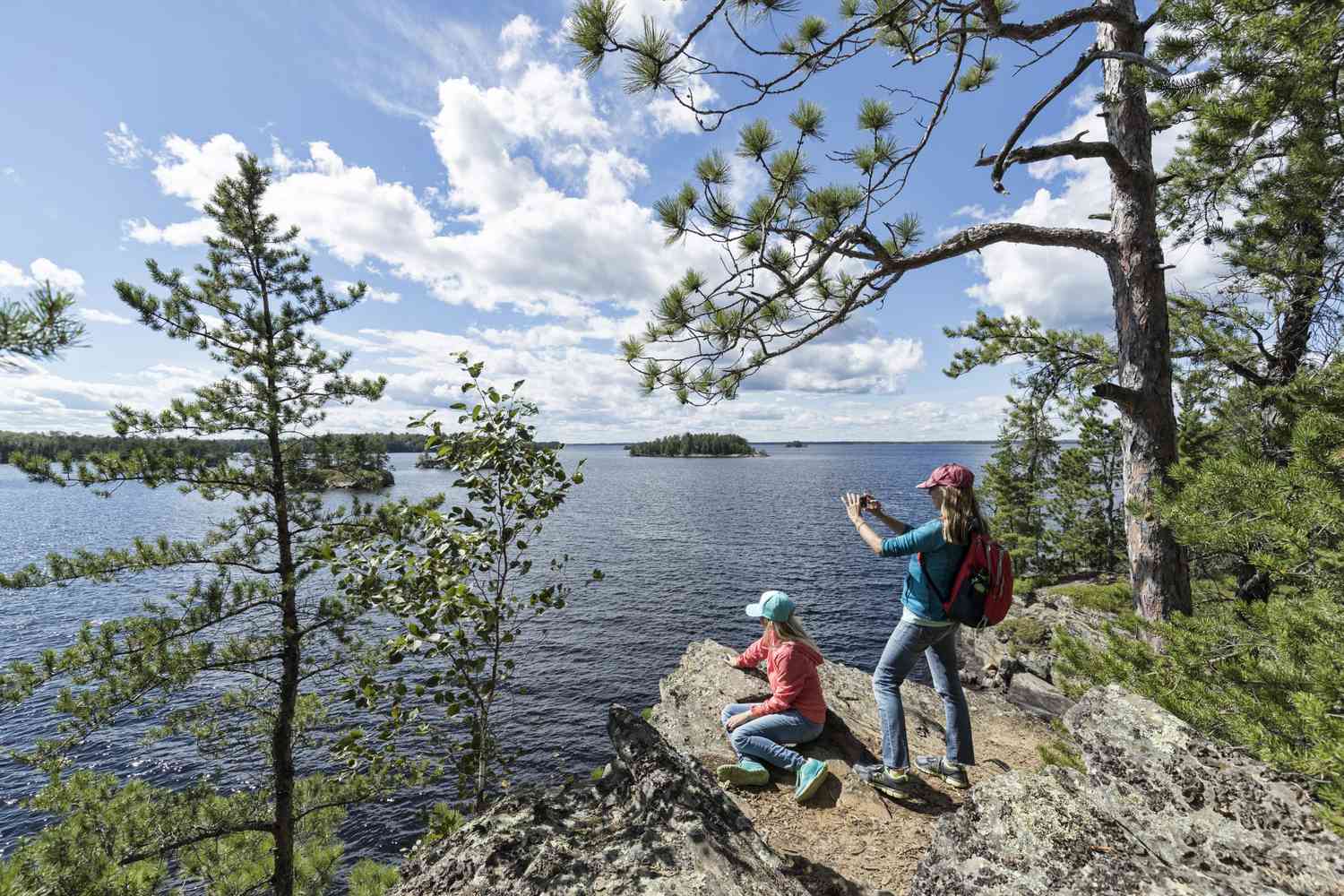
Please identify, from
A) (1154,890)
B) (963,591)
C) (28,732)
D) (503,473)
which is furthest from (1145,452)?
(28,732)

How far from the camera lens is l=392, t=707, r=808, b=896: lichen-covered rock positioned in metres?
2.31

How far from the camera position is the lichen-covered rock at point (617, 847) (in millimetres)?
2307

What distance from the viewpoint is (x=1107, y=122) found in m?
4.46

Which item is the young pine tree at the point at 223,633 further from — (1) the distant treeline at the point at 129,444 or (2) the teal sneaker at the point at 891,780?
(2) the teal sneaker at the point at 891,780

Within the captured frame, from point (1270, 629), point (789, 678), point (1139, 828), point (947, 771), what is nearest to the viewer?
point (1139, 828)

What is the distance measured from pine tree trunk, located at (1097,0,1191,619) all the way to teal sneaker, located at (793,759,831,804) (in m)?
2.95

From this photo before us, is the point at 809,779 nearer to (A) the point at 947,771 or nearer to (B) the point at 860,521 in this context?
(A) the point at 947,771

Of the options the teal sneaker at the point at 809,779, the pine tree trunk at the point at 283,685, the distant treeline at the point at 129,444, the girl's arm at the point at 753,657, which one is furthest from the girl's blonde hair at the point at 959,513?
the pine tree trunk at the point at 283,685

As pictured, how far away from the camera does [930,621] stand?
434cm

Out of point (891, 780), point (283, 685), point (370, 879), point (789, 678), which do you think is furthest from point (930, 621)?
point (370, 879)

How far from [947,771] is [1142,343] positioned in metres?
4.00

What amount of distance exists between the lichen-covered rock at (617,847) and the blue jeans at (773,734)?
1.99 m

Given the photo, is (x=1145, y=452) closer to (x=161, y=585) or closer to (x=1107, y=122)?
(x=1107, y=122)

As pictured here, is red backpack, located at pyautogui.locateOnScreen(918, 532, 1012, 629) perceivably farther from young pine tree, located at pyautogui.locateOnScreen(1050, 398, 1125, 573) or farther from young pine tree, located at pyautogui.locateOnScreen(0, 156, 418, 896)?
young pine tree, located at pyautogui.locateOnScreen(1050, 398, 1125, 573)
